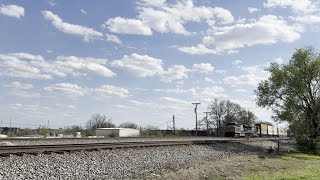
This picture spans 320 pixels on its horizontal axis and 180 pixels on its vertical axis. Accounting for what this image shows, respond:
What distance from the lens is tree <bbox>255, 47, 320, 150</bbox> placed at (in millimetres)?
45938

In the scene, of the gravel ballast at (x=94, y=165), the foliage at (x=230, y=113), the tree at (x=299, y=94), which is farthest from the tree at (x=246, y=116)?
the gravel ballast at (x=94, y=165)

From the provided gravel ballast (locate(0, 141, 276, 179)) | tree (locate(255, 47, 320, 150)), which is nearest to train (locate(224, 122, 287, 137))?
tree (locate(255, 47, 320, 150))

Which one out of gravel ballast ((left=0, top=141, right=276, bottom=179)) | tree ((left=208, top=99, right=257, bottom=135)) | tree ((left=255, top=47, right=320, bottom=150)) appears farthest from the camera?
tree ((left=208, top=99, right=257, bottom=135))

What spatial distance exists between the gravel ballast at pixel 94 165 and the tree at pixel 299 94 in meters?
23.8

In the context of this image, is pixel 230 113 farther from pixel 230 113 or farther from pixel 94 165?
pixel 94 165

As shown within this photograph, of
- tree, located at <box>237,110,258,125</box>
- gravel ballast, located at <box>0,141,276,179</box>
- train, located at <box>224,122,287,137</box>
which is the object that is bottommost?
gravel ballast, located at <box>0,141,276,179</box>

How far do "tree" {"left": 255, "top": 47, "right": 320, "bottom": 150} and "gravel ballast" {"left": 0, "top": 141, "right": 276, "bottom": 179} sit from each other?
78.2 ft

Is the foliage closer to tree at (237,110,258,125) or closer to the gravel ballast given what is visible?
tree at (237,110,258,125)

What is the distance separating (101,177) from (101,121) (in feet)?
324

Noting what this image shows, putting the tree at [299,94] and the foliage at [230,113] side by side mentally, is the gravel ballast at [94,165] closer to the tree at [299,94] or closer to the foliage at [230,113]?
the tree at [299,94]

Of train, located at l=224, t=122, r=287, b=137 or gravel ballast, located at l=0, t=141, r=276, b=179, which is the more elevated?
train, located at l=224, t=122, r=287, b=137

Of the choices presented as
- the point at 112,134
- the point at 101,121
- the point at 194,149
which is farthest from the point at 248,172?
the point at 101,121

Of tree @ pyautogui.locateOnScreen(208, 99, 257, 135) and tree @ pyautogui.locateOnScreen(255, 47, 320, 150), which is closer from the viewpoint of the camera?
tree @ pyautogui.locateOnScreen(255, 47, 320, 150)

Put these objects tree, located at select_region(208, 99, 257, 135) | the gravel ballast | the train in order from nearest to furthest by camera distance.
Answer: the gravel ballast < the train < tree, located at select_region(208, 99, 257, 135)
